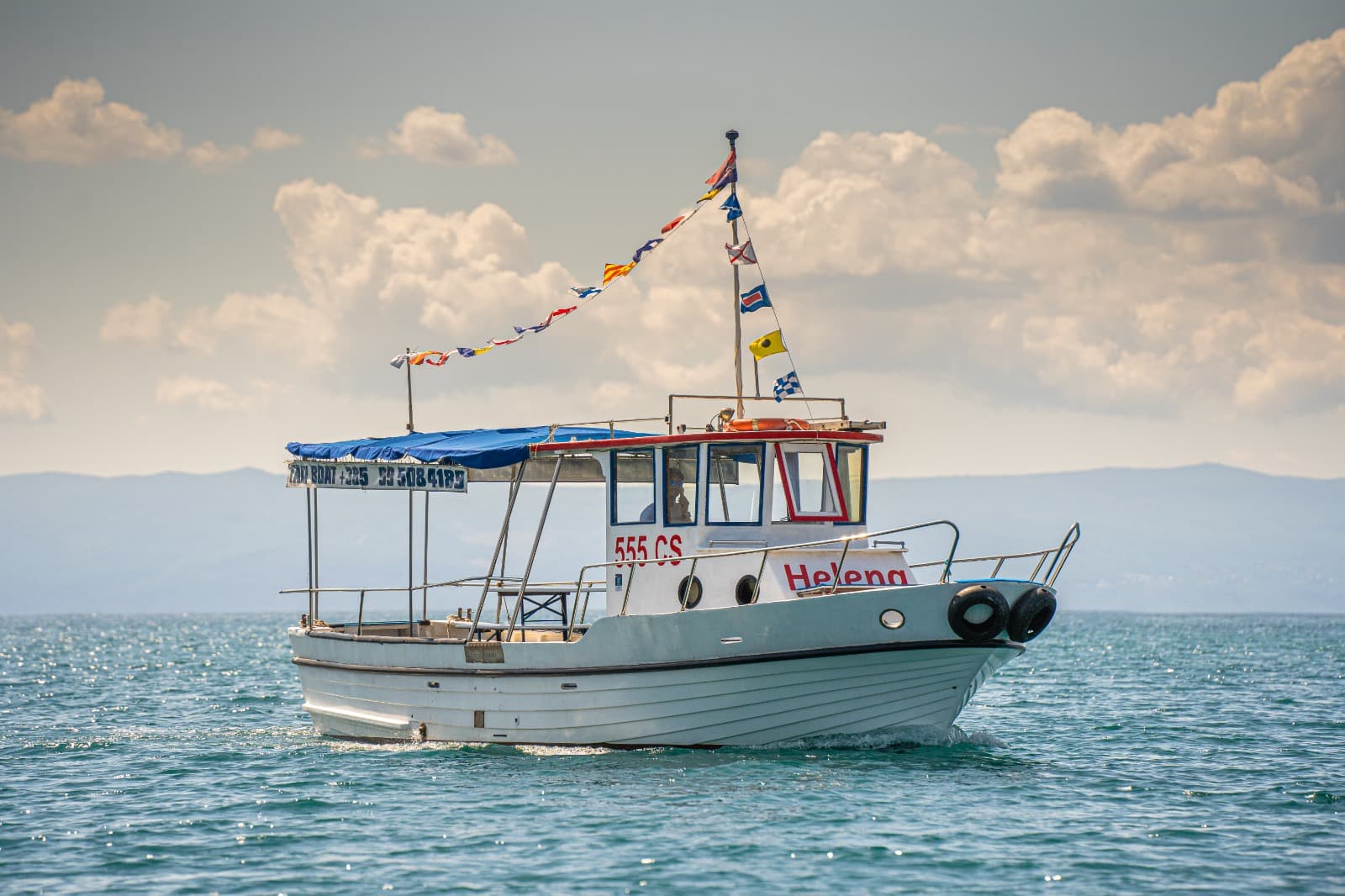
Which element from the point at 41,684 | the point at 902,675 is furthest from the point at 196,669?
the point at 902,675

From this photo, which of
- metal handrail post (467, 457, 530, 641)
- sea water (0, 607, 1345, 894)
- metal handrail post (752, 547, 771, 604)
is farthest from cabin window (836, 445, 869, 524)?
metal handrail post (467, 457, 530, 641)

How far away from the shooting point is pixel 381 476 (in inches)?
905

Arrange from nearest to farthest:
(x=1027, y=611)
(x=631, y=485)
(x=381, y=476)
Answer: (x=1027, y=611) → (x=631, y=485) → (x=381, y=476)

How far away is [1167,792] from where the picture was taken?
19062mm

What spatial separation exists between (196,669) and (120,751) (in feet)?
101

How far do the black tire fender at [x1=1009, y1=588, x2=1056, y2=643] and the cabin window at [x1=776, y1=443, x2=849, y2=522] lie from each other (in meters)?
A: 3.01

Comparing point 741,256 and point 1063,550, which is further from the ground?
point 741,256

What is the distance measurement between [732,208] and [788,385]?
9.09 ft

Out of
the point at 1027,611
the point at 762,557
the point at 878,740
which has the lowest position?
the point at 878,740

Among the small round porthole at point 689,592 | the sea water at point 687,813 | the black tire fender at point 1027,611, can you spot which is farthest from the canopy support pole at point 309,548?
the black tire fender at point 1027,611

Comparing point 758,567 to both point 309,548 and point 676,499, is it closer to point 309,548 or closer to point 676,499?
point 676,499

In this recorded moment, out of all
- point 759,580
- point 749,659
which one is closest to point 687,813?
point 749,659

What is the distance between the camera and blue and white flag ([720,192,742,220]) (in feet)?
73.7

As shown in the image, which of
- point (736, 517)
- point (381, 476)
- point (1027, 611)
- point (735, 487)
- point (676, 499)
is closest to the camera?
point (1027, 611)
